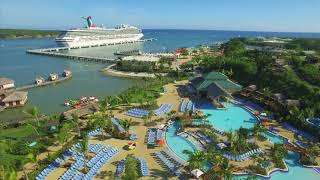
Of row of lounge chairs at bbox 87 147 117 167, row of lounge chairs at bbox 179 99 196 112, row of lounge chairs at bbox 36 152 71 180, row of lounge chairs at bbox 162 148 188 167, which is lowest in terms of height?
row of lounge chairs at bbox 36 152 71 180

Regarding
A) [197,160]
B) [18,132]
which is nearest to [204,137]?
[197,160]

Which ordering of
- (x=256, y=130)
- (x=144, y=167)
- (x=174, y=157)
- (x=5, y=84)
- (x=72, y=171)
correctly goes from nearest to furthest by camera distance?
(x=72, y=171)
(x=144, y=167)
(x=174, y=157)
(x=256, y=130)
(x=5, y=84)

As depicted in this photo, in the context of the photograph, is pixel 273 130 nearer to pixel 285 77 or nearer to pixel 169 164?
pixel 169 164

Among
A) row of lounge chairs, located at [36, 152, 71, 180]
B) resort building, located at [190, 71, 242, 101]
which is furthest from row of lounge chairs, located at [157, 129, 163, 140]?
resort building, located at [190, 71, 242, 101]

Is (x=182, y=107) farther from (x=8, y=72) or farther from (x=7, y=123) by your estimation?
(x=8, y=72)

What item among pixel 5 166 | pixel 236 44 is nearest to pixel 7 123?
pixel 5 166

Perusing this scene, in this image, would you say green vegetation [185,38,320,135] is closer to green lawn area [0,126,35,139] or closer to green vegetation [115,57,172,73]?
green vegetation [115,57,172,73]
